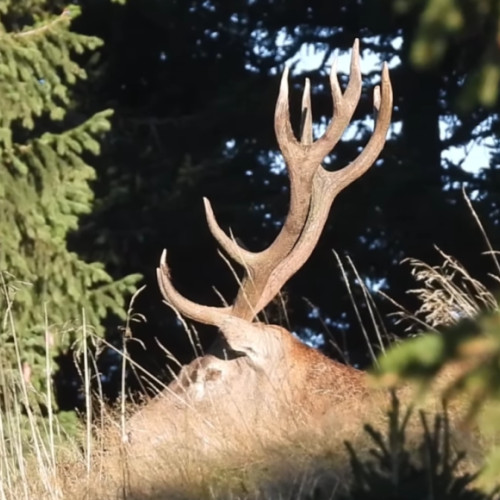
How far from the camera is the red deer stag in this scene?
5.74m

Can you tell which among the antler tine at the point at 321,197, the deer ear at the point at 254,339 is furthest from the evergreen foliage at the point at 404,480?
the antler tine at the point at 321,197

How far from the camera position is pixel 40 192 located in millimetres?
8180

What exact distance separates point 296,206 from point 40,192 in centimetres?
222

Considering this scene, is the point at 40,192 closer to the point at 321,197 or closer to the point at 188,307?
the point at 188,307

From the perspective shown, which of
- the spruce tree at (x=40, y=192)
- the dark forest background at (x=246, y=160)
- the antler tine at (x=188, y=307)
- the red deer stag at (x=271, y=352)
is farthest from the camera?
the dark forest background at (x=246, y=160)

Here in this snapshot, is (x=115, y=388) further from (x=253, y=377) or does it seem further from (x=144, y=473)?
(x=144, y=473)

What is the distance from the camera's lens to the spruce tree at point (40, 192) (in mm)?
8000

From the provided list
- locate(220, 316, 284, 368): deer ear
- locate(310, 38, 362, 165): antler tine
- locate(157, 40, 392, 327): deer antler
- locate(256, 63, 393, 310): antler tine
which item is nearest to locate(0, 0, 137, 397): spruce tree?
locate(157, 40, 392, 327): deer antler

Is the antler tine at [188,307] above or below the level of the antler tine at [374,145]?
below

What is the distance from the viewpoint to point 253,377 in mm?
6012

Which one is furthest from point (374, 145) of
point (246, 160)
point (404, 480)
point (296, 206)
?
point (246, 160)

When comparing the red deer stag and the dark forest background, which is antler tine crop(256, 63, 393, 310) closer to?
the red deer stag

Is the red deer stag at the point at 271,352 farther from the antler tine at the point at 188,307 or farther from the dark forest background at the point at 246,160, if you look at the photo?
the dark forest background at the point at 246,160

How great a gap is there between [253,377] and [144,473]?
986 mm
